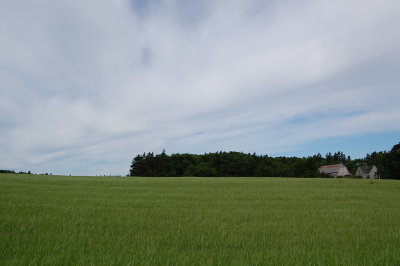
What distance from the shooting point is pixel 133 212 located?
1098 cm

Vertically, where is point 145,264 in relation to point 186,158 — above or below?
below

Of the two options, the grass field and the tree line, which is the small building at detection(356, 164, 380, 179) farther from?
the grass field

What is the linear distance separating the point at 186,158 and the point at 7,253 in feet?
355

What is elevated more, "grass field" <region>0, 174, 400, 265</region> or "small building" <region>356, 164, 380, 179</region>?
"small building" <region>356, 164, 380, 179</region>

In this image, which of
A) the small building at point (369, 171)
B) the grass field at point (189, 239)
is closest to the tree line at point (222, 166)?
the small building at point (369, 171)

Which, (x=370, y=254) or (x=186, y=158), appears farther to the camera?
(x=186, y=158)

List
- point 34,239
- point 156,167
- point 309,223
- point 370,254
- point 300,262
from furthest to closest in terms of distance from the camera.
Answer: point 156,167 → point 309,223 → point 34,239 → point 370,254 → point 300,262

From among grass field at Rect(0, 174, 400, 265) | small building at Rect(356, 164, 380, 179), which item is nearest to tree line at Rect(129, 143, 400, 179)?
small building at Rect(356, 164, 380, 179)

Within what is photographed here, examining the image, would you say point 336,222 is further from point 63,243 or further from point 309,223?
point 63,243

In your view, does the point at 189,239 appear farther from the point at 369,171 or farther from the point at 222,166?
the point at 369,171

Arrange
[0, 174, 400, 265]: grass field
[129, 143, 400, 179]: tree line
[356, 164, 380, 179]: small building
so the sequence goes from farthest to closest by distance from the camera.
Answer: [356, 164, 380, 179]: small building → [129, 143, 400, 179]: tree line → [0, 174, 400, 265]: grass field

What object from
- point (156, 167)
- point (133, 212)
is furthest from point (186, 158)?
point (133, 212)

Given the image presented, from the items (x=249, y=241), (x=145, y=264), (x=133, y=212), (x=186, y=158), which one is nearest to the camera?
(x=145, y=264)

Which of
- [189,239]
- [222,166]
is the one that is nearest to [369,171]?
[222,166]
